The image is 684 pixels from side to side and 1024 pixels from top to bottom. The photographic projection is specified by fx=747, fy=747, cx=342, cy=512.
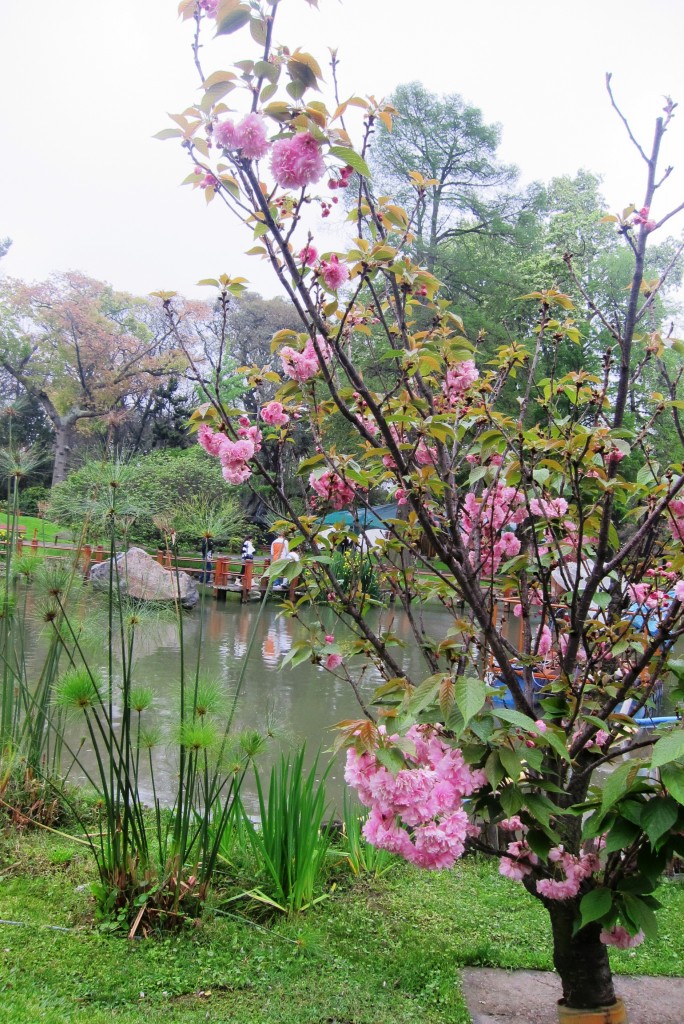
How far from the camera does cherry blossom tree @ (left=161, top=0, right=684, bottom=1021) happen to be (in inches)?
51.0

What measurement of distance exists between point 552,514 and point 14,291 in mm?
22497

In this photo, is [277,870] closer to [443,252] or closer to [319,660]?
[319,660]

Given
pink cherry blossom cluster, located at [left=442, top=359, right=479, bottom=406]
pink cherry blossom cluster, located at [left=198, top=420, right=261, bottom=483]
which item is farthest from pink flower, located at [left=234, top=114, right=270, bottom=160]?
pink cherry blossom cluster, located at [left=442, top=359, right=479, bottom=406]

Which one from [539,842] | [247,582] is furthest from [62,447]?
[539,842]

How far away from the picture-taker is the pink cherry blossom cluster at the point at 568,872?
59.2 inches

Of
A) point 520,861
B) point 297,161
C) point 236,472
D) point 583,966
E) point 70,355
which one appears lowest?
point 583,966

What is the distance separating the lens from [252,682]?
6.56m

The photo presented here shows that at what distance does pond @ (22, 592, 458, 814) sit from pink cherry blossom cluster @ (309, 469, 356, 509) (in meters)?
0.87

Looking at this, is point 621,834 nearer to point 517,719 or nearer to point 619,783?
point 619,783

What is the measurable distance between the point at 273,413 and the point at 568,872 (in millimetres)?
1286

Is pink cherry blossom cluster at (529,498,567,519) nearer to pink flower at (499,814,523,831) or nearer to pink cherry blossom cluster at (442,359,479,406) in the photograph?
pink cherry blossom cluster at (442,359,479,406)

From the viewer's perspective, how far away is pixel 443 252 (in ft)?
53.2

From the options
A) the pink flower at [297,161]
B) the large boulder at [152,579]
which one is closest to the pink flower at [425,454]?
the pink flower at [297,161]

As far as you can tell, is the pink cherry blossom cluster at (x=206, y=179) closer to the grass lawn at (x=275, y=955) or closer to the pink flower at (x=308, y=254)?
the pink flower at (x=308, y=254)
